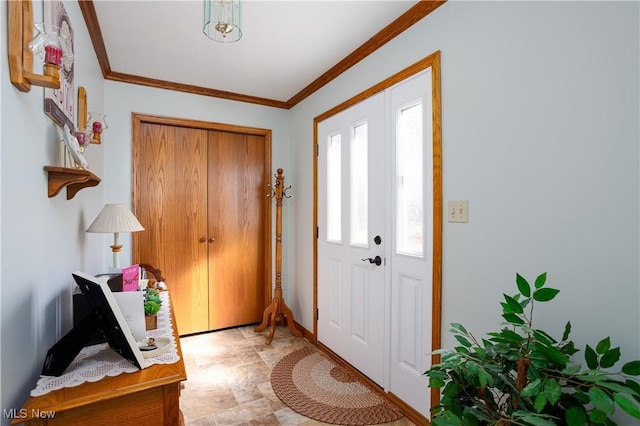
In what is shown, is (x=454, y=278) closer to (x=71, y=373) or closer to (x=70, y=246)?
(x=71, y=373)

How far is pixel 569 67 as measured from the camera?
1.27 meters

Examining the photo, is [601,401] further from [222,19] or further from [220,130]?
[220,130]

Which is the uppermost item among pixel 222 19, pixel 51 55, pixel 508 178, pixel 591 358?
pixel 222 19

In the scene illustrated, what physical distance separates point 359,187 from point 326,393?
1493 mm

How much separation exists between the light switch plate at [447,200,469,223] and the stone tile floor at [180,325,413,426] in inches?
49.8

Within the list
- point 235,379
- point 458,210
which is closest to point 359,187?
point 458,210

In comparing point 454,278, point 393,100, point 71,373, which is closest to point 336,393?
point 454,278

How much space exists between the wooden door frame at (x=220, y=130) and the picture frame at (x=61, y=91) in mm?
1437

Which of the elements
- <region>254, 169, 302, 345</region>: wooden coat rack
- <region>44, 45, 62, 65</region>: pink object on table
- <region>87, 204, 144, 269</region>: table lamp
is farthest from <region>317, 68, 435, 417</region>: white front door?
<region>44, 45, 62, 65</region>: pink object on table

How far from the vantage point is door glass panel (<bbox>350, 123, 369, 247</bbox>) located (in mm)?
2455

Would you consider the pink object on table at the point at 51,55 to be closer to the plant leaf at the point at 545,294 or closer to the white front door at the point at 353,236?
the plant leaf at the point at 545,294

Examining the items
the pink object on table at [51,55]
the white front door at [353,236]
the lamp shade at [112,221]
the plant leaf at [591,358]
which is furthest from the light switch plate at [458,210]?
the lamp shade at [112,221]

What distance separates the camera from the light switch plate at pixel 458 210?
1.69 metres

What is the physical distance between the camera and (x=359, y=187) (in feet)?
8.30
